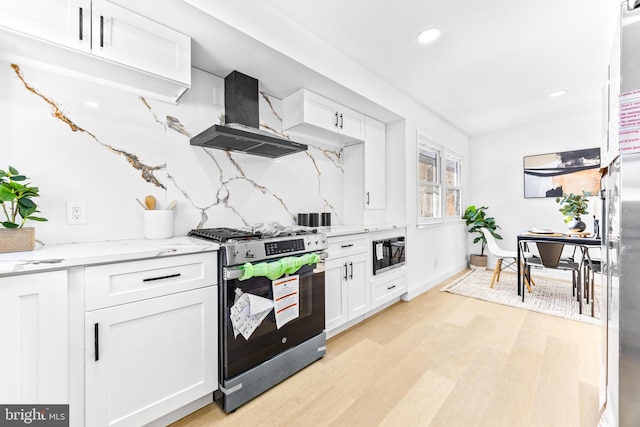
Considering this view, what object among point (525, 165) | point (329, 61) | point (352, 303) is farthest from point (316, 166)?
point (525, 165)

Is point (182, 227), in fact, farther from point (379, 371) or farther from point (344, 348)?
point (379, 371)

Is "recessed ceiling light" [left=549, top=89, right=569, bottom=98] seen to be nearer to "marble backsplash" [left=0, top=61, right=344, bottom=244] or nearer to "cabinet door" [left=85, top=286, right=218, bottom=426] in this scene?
"marble backsplash" [left=0, top=61, right=344, bottom=244]

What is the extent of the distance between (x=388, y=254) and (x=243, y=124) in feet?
6.21

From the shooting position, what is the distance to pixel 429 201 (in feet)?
13.3

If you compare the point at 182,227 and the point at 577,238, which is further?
the point at 577,238

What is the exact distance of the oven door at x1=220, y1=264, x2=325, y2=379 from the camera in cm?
150

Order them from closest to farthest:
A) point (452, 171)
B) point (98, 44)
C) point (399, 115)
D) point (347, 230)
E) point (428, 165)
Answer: point (98, 44), point (347, 230), point (399, 115), point (428, 165), point (452, 171)

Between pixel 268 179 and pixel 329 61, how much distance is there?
1108 mm

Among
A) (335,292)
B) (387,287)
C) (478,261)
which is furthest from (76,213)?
(478,261)

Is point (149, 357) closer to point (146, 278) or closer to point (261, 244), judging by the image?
point (146, 278)

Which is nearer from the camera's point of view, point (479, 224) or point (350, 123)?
point (350, 123)

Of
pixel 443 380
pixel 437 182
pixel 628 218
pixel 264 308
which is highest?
pixel 437 182

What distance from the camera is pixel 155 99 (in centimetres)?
185

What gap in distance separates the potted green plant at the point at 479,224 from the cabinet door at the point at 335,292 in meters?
3.37
